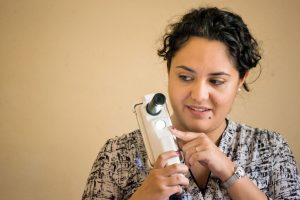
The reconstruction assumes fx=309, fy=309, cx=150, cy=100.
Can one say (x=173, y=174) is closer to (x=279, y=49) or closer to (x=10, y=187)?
(x=10, y=187)

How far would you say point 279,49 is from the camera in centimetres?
160

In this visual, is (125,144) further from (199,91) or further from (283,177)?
(283,177)

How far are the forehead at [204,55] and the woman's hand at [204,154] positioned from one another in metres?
0.18

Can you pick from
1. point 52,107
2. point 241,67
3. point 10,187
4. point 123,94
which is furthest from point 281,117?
point 10,187

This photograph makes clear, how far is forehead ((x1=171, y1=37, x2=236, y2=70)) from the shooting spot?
29.7 inches

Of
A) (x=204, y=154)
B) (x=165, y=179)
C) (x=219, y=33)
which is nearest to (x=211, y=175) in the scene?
(x=204, y=154)

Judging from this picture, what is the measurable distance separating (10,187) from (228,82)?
1.09 meters

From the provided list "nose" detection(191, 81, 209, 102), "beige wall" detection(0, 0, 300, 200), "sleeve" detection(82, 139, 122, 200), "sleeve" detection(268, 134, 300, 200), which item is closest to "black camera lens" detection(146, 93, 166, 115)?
"nose" detection(191, 81, 209, 102)

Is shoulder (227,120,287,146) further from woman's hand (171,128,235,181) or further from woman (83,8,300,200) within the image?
woman's hand (171,128,235,181)

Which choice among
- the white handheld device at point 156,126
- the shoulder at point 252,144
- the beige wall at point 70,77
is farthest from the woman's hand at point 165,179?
the beige wall at point 70,77

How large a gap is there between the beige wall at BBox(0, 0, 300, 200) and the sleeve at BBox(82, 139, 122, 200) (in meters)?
0.63

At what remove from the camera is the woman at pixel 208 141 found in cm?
73

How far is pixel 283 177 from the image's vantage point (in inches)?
32.0

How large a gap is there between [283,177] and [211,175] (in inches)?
7.7
